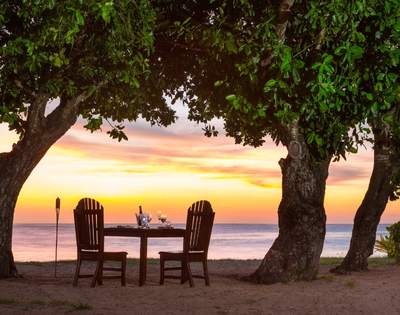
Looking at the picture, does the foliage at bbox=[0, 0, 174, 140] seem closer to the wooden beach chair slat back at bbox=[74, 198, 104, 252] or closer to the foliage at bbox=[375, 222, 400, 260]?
the wooden beach chair slat back at bbox=[74, 198, 104, 252]

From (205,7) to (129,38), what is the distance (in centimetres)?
365

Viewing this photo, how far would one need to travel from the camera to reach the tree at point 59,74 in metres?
12.1

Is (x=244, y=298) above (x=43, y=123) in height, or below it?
below

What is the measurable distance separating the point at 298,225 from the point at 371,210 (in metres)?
3.39

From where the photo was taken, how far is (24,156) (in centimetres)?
1580

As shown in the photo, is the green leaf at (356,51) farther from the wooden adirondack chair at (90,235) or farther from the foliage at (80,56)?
the wooden adirondack chair at (90,235)

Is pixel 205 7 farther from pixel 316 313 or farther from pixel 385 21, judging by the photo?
pixel 316 313

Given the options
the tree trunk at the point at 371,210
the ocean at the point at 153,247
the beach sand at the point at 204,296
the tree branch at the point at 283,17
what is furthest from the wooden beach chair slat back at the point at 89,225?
the ocean at the point at 153,247

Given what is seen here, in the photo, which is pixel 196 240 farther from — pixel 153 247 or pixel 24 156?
pixel 153 247

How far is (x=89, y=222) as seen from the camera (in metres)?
14.3

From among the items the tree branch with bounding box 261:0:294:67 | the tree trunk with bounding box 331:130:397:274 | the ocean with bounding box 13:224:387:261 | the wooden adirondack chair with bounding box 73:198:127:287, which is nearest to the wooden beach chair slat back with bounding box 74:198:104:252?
the wooden adirondack chair with bounding box 73:198:127:287

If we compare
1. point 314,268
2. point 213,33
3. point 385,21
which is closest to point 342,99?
point 385,21

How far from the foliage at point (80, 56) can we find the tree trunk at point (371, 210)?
5.29 m

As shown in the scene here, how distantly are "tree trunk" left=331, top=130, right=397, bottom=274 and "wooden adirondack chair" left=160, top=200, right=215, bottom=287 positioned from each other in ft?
15.3
